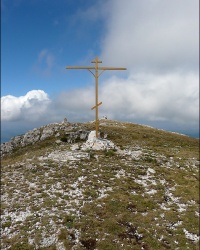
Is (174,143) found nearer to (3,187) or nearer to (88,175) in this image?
(88,175)

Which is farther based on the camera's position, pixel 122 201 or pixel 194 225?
pixel 122 201

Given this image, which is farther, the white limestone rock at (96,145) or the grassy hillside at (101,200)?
the white limestone rock at (96,145)

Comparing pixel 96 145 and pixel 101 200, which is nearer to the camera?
pixel 101 200

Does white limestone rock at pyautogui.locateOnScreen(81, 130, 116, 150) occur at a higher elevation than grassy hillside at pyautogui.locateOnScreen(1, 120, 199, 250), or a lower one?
higher

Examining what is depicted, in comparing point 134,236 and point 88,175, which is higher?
point 88,175

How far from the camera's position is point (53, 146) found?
57.6 metres

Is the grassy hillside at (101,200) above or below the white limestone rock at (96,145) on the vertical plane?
below

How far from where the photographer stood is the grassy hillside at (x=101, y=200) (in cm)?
2620

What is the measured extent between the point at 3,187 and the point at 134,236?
20.8 m

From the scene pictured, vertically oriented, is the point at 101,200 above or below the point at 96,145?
below

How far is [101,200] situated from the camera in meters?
33.6

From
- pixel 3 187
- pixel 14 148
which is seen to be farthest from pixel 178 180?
pixel 14 148

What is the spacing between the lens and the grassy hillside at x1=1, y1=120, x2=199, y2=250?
86.0ft

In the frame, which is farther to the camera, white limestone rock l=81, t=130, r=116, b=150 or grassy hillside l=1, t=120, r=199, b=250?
white limestone rock l=81, t=130, r=116, b=150
